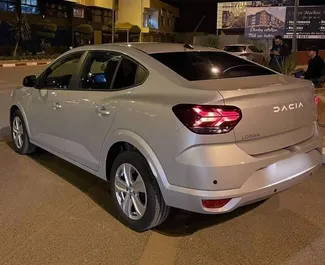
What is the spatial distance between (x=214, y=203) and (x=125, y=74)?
1.55 meters

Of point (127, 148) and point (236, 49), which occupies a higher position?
point (236, 49)

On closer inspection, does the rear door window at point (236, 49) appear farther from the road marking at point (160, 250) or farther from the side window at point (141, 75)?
the road marking at point (160, 250)

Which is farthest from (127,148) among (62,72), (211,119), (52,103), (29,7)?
(29,7)

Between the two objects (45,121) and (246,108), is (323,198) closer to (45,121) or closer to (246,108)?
(246,108)

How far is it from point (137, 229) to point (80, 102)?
1.46m

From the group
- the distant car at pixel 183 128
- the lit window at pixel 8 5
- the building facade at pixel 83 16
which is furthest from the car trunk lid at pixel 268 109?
the lit window at pixel 8 5

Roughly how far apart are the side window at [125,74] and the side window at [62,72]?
2.74ft

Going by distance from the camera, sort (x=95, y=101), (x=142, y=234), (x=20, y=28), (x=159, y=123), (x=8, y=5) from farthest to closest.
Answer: (x=8, y=5)
(x=20, y=28)
(x=95, y=101)
(x=142, y=234)
(x=159, y=123)

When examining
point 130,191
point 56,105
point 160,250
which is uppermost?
point 56,105

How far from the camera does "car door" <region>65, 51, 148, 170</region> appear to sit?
3893 millimetres

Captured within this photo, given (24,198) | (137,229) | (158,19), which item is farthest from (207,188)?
(158,19)

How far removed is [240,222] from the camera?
3.91 meters

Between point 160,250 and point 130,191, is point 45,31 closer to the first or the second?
point 130,191

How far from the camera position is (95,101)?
13.4 ft
